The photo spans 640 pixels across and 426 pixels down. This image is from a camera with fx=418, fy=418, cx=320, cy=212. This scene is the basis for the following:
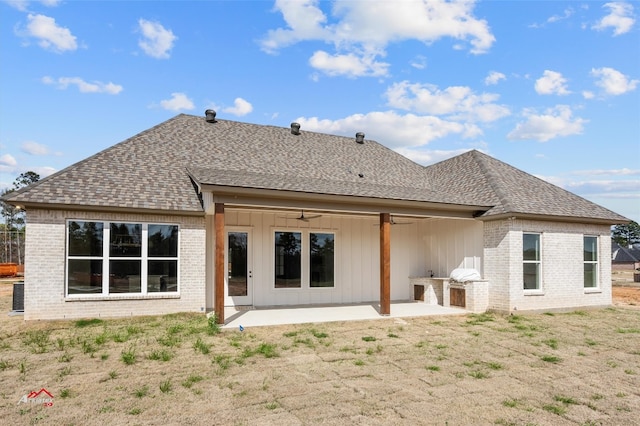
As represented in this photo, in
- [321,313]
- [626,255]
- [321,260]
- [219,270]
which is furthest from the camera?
[626,255]

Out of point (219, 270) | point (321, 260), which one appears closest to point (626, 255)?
point (321, 260)

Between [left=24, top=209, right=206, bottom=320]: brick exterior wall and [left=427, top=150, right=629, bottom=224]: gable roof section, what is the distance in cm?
895

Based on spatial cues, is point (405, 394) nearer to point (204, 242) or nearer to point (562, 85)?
point (204, 242)

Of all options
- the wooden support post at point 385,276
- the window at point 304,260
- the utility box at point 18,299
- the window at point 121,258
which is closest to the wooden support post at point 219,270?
the window at point 121,258

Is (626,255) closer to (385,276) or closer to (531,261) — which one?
(531,261)

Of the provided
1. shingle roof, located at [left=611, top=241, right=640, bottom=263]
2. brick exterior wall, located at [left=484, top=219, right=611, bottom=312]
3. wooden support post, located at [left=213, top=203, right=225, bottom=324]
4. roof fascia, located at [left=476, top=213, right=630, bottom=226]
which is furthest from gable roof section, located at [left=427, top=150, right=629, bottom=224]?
shingle roof, located at [left=611, top=241, right=640, bottom=263]

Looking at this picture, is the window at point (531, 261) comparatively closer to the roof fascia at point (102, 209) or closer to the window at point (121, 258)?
the roof fascia at point (102, 209)

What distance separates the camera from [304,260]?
13836 mm

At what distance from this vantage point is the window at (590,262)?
13.8m

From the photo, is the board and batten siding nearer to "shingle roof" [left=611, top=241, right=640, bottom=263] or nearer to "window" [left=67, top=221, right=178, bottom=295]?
"window" [left=67, top=221, right=178, bottom=295]

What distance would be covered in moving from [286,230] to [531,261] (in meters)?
7.61

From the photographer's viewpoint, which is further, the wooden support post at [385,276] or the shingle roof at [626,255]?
the shingle roof at [626,255]

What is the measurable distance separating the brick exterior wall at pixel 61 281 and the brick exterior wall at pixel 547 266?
872 cm

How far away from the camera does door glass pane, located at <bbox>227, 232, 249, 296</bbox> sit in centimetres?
1288
